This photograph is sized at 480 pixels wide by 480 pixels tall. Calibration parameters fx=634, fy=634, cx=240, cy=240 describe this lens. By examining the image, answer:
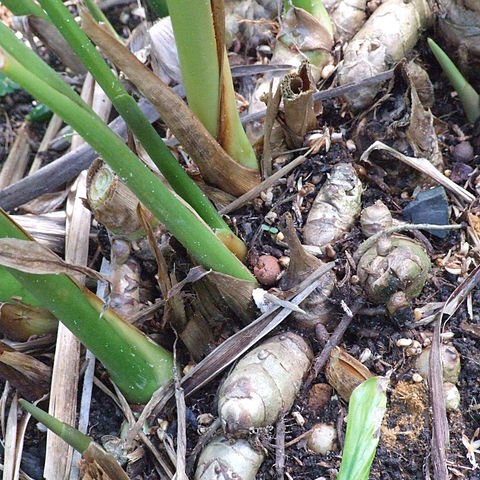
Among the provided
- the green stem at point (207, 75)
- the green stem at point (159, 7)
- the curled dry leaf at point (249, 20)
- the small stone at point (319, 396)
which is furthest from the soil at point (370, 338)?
the green stem at point (159, 7)

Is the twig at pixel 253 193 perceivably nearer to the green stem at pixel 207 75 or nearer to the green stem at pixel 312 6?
the green stem at pixel 207 75

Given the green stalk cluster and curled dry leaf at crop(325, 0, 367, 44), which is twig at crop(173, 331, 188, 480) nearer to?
the green stalk cluster

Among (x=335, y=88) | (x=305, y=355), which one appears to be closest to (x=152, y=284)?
(x=305, y=355)

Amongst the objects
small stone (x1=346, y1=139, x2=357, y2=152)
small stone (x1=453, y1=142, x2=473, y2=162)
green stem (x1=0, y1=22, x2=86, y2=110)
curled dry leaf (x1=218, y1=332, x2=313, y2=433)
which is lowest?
curled dry leaf (x1=218, y1=332, x2=313, y2=433)

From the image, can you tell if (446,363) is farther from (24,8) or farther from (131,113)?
(24,8)

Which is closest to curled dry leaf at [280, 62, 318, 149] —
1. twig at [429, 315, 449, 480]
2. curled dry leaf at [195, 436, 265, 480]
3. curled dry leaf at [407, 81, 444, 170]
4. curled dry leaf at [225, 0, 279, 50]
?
curled dry leaf at [407, 81, 444, 170]

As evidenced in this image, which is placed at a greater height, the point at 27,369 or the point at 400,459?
the point at 27,369

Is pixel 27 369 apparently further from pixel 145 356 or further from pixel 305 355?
pixel 305 355
